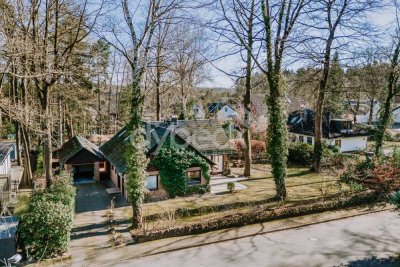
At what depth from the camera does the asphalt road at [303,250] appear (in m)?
13.7

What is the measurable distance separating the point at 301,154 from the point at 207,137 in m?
10.9

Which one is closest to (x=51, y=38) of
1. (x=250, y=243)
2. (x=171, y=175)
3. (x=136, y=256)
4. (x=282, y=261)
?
(x=171, y=175)

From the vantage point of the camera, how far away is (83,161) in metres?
27.0

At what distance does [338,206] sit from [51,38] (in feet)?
71.0

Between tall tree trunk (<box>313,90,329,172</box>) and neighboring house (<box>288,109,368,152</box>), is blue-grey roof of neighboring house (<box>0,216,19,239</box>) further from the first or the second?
neighboring house (<box>288,109,368,152</box>)

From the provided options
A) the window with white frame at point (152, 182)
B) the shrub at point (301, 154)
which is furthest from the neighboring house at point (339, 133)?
the window with white frame at point (152, 182)

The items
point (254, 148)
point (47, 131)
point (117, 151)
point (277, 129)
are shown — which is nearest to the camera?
point (47, 131)

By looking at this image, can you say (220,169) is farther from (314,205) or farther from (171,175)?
(314,205)

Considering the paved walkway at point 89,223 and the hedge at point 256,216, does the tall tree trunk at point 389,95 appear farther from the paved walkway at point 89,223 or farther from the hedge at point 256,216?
the paved walkway at point 89,223

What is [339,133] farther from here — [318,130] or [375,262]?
[375,262]

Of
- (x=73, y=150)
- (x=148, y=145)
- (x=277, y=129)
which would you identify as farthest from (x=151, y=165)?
(x=73, y=150)

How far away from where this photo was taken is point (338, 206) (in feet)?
65.4

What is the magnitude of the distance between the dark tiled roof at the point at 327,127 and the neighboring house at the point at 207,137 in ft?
46.4

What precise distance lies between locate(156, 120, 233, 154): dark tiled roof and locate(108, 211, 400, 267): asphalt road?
12.2 m
